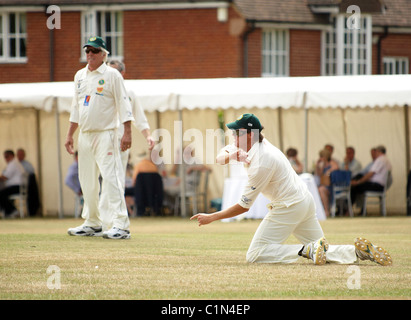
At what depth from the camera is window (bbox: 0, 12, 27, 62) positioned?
101ft

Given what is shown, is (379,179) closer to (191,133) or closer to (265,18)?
(191,133)

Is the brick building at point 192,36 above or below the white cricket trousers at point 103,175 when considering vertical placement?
above

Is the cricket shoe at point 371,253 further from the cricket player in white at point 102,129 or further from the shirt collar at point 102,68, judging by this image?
the shirt collar at point 102,68

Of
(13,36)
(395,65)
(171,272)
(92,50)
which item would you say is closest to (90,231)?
(92,50)

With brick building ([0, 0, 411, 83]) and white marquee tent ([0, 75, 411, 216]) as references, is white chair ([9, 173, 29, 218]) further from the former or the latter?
brick building ([0, 0, 411, 83])

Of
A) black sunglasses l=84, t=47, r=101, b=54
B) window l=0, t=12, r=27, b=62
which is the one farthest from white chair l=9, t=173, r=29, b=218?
window l=0, t=12, r=27, b=62

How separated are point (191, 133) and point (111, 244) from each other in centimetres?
1028

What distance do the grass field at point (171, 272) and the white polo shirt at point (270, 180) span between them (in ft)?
2.06

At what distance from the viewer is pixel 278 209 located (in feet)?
27.7

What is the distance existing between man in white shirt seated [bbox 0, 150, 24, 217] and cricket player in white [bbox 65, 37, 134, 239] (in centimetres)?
862

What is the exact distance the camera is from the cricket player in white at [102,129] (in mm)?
10562

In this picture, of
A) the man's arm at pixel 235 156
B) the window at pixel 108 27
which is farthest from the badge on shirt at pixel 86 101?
the window at pixel 108 27

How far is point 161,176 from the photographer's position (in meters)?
19.1
